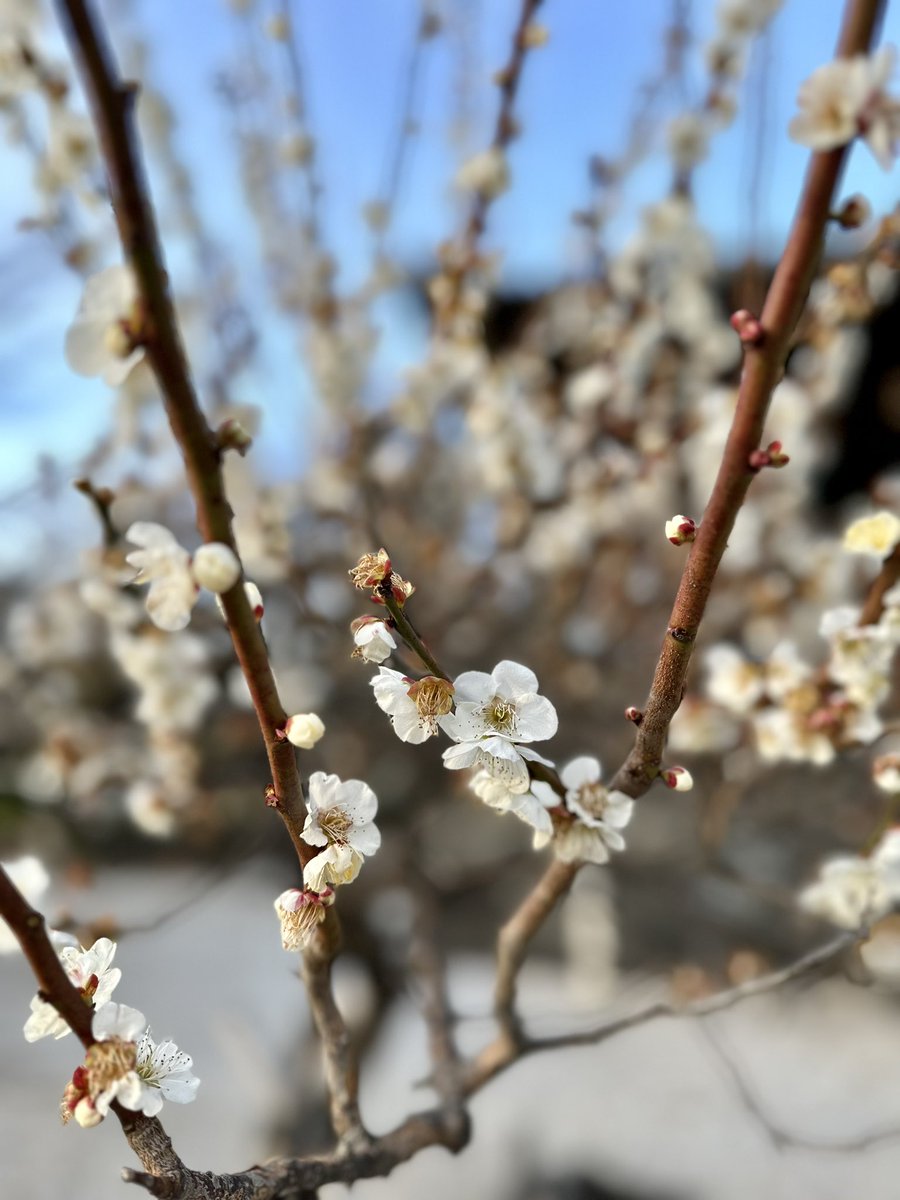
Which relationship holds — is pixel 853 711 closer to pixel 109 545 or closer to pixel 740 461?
pixel 740 461

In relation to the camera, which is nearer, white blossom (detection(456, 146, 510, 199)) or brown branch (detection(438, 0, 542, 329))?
brown branch (detection(438, 0, 542, 329))

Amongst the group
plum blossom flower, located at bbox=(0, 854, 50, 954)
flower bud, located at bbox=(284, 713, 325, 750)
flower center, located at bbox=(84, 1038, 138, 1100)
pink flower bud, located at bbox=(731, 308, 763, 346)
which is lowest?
flower center, located at bbox=(84, 1038, 138, 1100)

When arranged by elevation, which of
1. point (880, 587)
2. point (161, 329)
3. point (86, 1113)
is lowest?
point (86, 1113)

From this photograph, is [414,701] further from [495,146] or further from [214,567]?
[495,146]

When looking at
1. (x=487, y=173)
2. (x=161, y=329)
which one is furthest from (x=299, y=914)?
(x=487, y=173)

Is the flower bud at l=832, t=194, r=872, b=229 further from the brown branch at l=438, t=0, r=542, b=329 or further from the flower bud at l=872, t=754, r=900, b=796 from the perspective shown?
the brown branch at l=438, t=0, r=542, b=329

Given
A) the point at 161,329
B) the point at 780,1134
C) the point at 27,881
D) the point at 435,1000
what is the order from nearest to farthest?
the point at 161,329 → the point at 27,881 → the point at 780,1134 → the point at 435,1000

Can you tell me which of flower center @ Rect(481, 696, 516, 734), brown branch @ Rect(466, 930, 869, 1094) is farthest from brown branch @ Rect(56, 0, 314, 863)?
brown branch @ Rect(466, 930, 869, 1094)
